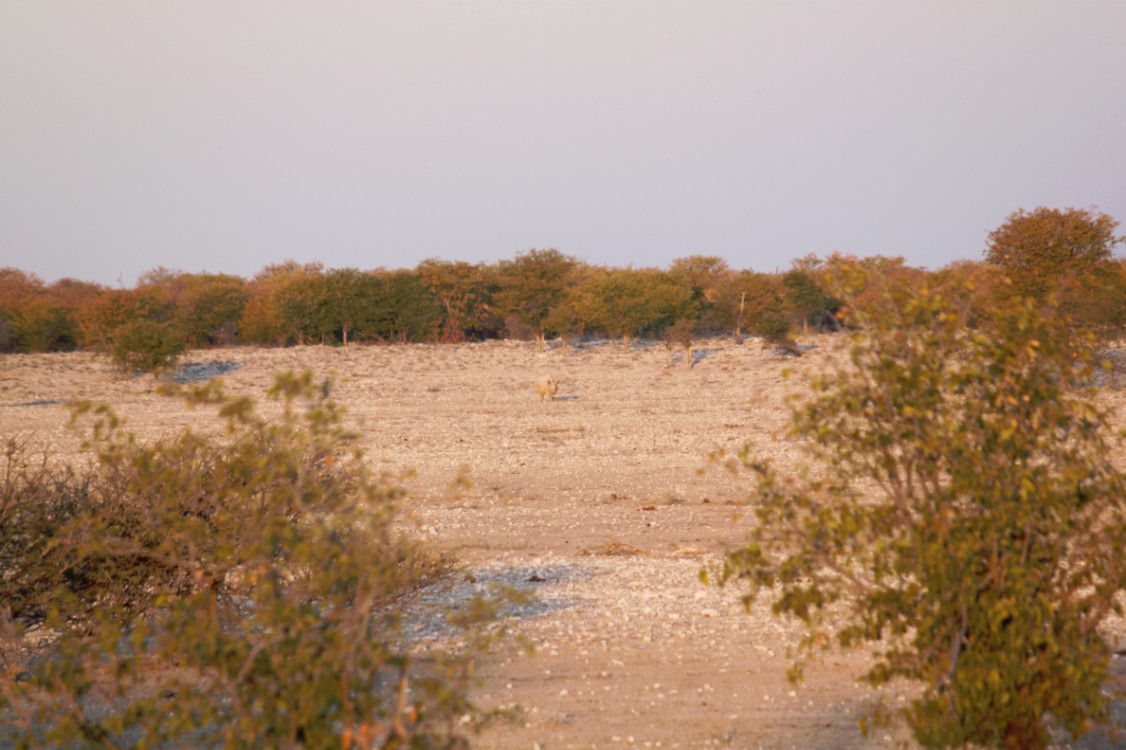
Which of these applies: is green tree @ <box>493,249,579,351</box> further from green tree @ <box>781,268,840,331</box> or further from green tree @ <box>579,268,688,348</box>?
green tree @ <box>781,268,840,331</box>

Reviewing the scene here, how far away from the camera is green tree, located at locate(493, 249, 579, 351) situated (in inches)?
1780

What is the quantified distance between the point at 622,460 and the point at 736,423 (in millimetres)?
5030

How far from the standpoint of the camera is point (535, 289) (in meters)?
45.2

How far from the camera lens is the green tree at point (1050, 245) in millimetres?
25875

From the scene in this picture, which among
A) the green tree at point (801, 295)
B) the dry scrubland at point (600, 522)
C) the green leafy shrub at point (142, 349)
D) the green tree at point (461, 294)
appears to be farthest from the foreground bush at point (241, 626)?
the green tree at point (461, 294)

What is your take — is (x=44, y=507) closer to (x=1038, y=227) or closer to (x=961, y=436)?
(x=961, y=436)

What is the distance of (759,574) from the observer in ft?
12.3

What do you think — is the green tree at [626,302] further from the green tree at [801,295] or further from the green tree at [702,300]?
the green tree at [801,295]

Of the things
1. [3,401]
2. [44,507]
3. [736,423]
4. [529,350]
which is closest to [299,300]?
[529,350]

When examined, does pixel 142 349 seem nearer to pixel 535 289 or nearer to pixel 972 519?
pixel 535 289

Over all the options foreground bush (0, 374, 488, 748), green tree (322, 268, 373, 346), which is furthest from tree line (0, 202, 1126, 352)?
foreground bush (0, 374, 488, 748)

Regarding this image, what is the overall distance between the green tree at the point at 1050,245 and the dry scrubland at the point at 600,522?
175 inches

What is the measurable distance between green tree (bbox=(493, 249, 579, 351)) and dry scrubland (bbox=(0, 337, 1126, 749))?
12005 mm

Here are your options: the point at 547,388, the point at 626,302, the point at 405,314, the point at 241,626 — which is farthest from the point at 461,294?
the point at 241,626
